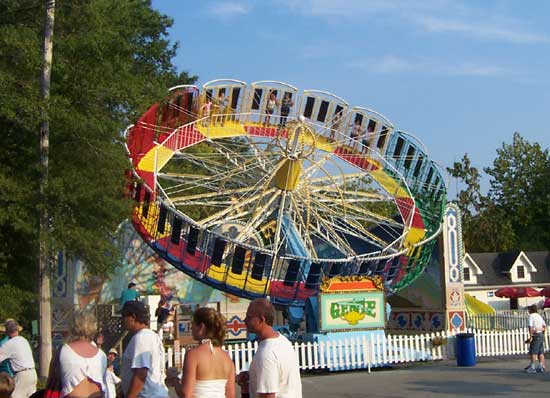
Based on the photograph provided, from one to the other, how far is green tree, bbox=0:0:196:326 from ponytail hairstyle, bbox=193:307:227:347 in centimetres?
1148

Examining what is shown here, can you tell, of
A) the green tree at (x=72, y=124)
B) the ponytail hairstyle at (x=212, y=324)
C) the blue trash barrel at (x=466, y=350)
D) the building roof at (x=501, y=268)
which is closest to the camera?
the ponytail hairstyle at (x=212, y=324)

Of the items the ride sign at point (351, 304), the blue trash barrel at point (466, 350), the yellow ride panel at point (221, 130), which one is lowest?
the blue trash barrel at point (466, 350)

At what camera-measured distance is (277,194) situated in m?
27.0

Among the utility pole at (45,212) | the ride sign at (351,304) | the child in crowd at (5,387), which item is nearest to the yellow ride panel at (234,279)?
the ride sign at (351,304)

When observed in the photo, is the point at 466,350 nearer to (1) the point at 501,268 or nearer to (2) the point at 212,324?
(2) the point at 212,324

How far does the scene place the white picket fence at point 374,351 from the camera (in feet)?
63.1

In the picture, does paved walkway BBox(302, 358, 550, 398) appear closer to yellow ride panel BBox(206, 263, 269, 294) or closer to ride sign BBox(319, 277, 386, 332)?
ride sign BBox(319, 277, 386, 332)

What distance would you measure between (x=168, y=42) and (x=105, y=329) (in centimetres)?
2995

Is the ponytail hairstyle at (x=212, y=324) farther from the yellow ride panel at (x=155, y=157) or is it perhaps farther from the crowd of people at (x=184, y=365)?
the yellow ride panel at (x=155, y=157)

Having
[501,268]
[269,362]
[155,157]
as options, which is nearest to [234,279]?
[155,157]

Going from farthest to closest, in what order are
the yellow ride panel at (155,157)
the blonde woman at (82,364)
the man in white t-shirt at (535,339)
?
the yellow ride panel at (155,157)
the man in white t-shirt at (535,339)
the blonde woman at (82,364)

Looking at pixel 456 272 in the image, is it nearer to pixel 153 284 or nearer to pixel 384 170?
pixel 384 170

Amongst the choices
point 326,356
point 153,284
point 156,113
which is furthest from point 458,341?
point 156,113

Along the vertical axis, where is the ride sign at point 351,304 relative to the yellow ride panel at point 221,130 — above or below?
below
